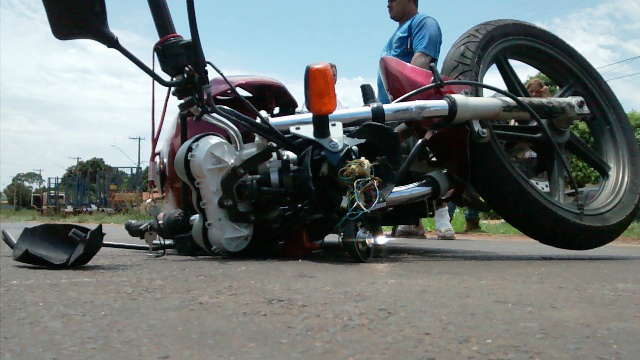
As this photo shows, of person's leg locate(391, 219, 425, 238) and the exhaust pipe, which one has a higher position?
the exhaust pipe

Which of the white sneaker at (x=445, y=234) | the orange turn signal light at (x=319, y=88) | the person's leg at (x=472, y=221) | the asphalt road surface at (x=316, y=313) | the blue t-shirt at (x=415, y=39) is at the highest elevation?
the blue t-shirt at (x=415, y=39)

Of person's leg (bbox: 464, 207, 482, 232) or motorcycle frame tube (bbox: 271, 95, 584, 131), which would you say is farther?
person's leg (bbox: 464, 207, 482, 232)

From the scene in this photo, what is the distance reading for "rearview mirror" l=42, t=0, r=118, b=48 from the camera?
2.86 meters

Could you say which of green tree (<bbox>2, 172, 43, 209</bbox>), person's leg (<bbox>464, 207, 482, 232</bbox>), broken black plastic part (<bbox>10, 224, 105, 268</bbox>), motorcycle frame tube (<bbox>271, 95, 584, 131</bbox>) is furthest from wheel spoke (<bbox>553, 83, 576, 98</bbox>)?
green tree (<bbox>2, 172, 43, 209</bbox>)

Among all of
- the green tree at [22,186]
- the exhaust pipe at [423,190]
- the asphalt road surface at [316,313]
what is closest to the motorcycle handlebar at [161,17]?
the asphalt road surface at [316,313]

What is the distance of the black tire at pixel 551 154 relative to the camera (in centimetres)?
373

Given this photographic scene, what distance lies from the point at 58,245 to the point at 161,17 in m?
1.16

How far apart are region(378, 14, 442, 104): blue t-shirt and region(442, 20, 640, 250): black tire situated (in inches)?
11.8

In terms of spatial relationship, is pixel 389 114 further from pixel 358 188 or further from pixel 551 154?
pixel 551 154

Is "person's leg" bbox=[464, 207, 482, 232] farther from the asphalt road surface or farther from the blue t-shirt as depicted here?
the asphalt road surface

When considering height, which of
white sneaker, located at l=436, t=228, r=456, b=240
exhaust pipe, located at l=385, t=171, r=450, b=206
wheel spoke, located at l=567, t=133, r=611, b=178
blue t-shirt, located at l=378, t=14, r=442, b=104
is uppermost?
blue t-shirt, located at l=378, t=14, r=442, b=104

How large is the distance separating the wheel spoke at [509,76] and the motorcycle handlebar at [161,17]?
2.08 meters

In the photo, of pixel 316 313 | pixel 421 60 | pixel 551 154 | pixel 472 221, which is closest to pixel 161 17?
pixel 421 60

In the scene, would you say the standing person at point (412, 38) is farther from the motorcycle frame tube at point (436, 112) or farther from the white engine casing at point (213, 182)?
the white engine casing at point (213, 182)
